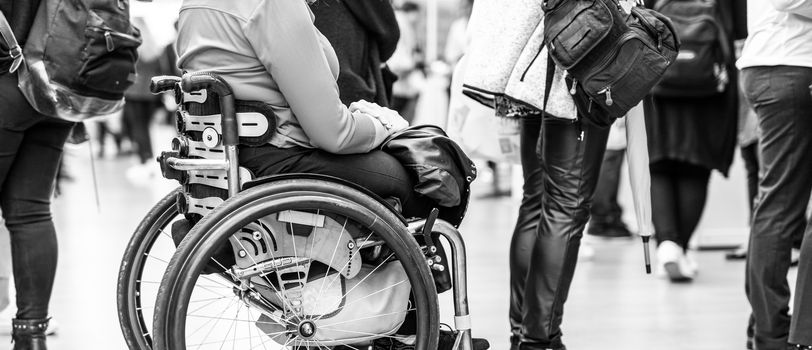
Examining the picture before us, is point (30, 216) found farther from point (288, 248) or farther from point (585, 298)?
point (585, 298)

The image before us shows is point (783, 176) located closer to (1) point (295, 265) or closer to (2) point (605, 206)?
(1) point (295, 265)

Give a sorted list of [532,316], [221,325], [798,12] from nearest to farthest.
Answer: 1. [798,12]
2. [532,316]
3. [221,325]

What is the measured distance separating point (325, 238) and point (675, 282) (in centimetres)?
269

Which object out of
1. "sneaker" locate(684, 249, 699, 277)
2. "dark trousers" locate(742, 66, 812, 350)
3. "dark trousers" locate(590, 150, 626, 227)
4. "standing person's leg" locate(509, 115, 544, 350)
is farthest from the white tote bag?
"dark trousers" locate(590, 150, 626, 227)

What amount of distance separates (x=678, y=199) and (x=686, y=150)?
0.25m

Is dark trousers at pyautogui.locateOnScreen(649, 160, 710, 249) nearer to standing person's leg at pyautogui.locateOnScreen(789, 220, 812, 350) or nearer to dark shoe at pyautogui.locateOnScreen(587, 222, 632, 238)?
dark shoe at pyautogui.locateOnScreen(587, 222, 632, 238)

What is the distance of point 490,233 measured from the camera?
21.0ft

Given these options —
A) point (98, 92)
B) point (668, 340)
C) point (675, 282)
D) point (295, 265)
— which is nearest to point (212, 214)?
point (295, 265)

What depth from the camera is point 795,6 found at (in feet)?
9.52

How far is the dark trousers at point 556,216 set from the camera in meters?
3.08

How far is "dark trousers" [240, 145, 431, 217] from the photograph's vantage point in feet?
8.19

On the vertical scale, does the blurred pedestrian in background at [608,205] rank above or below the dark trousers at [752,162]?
below

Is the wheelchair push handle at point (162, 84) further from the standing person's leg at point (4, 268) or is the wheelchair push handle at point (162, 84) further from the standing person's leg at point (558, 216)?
the standing person's leg at point (4, 268)

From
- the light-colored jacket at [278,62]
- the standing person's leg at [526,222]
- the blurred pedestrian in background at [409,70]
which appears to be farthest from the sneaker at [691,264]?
the blurred pedestrian in background at [409,70]
